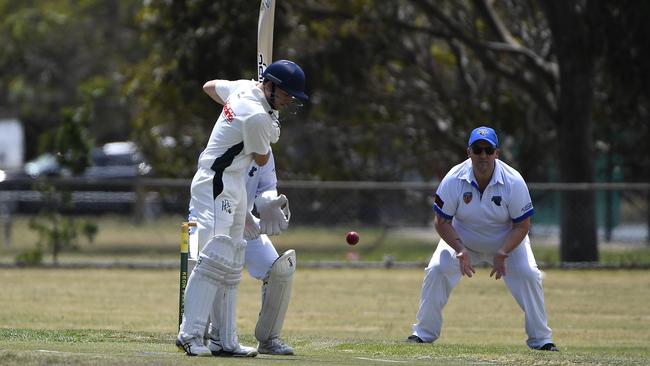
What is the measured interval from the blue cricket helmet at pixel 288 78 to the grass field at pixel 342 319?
1.84m

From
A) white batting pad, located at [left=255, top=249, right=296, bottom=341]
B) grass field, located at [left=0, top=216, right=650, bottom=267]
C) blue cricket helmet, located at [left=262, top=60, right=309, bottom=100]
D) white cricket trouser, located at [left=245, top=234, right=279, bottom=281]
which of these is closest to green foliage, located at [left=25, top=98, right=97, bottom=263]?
grass field, located at [left=0, top=216, right=650, bottom=267]

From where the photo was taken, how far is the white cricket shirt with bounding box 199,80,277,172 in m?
8.77

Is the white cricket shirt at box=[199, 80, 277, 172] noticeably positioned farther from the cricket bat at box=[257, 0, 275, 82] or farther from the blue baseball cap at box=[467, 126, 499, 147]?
A: the blue baseball cap at box=[467, 126, 499, 147]

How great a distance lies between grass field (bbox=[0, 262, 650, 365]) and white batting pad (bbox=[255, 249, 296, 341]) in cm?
37

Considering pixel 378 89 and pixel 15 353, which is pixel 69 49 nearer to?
pixel 378 89

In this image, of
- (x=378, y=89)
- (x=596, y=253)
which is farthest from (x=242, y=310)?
(x=378, y=89)

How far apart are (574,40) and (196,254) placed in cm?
1359

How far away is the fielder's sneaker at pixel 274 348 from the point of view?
9.66 meters

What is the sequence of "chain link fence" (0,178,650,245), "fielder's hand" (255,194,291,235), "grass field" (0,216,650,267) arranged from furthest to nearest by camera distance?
"grass field" (0,216,650,267) < "chain link fence" (0,178,650,245) < "fielder's hand" (255,194,291,235)

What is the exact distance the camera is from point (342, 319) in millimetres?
14164

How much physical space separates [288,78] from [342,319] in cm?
571

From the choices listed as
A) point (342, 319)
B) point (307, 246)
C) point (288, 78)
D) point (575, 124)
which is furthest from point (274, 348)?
point (575, 124)

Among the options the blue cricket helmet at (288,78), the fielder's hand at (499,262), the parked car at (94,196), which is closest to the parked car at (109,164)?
the parked car at (94,196)

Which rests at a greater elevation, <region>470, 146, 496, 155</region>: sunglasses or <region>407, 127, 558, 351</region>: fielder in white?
<region>470, 146, 496, 155</region>: sunglasses
